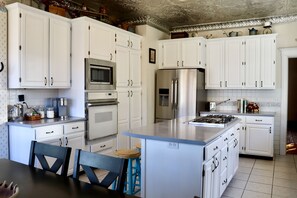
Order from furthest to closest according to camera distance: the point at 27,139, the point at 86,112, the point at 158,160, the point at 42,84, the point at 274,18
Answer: the point at 274,18 < the point at 86,112 < the point at 42,84 < the point at 27,139 < the point at 158,160

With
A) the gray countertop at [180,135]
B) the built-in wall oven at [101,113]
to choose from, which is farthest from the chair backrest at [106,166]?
the built-in wall oven at [101,113]

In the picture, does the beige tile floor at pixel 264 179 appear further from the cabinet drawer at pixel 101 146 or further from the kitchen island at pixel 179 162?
the cabinet drawer at pixel 101 146

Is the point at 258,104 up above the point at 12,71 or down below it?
below

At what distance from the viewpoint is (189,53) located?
5.42m

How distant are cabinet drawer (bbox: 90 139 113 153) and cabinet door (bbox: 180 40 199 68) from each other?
2.40 meters

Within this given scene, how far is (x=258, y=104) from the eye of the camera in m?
5.39

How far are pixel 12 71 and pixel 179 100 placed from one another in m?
3.16

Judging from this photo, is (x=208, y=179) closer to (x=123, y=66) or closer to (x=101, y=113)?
(x=101, y=113)

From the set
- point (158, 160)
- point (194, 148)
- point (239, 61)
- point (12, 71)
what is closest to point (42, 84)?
point (12, 71)

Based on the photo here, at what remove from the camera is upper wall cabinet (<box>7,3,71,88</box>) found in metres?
3.20

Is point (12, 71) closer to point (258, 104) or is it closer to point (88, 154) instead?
point (88, 154)

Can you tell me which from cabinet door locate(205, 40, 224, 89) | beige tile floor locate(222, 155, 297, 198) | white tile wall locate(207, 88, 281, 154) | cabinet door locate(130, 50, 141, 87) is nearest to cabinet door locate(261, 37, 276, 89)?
white tile wall locate(207, 88, 281, 154)

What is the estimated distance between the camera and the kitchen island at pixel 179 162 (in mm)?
2254

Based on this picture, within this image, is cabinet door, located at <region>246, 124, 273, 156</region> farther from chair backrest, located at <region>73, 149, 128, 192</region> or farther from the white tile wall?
chair backrest, located at <region>73, 149, 128, 192</region>
